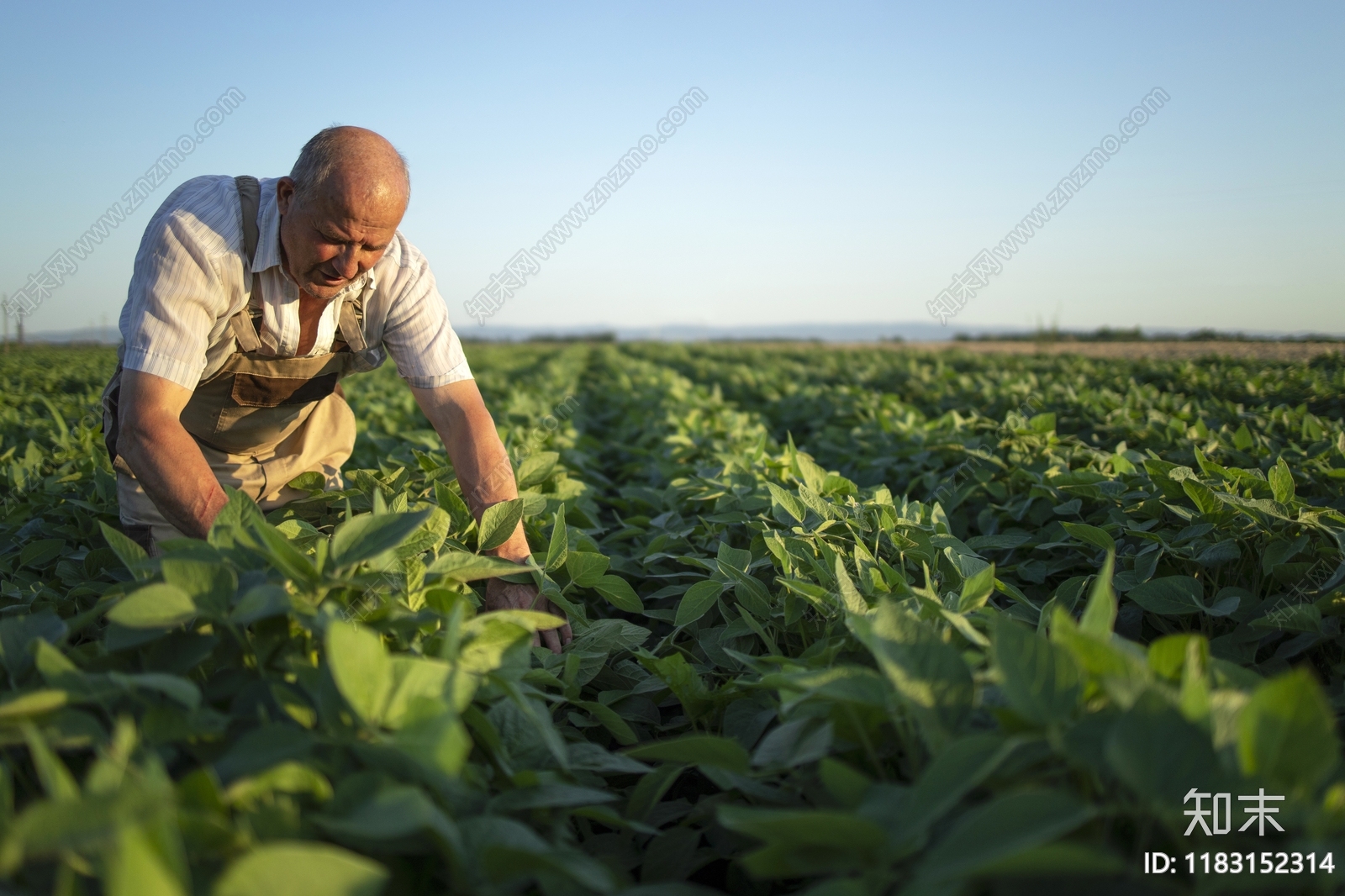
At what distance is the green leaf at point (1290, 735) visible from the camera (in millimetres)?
798

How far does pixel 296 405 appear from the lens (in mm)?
2932

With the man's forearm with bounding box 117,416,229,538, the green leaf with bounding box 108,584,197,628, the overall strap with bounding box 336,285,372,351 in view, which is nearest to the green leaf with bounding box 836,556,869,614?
the green leaf with bounding box 108,584,197,628

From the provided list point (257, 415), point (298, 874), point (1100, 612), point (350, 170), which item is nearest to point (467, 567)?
point (298, 874)

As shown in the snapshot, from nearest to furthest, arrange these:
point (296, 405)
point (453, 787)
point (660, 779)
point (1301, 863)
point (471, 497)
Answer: point (1301, 863) < point (453, 787) < point (660, 779) < point (471, 497) < point (296, 405)

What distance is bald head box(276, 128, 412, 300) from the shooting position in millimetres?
2029

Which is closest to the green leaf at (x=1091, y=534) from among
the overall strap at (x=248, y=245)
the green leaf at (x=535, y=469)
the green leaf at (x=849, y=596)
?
the green leaf at (x=849, y=596)

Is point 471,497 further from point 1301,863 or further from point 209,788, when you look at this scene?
point 1301,863

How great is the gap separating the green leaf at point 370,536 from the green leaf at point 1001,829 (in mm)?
832

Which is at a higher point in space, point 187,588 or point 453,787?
point 187,588

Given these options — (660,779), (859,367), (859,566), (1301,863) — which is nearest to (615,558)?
(859,566)

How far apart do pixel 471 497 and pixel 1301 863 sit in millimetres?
1881

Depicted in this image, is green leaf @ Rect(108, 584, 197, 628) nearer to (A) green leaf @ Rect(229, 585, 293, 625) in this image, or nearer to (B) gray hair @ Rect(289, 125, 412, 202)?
(A) green leaf @ Rect(229, 585, 293, 625)

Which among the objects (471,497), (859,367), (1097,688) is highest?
(859,367)

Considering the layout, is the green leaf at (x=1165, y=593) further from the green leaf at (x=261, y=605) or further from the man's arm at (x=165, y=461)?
the man's arm at (x=165, y=461)
